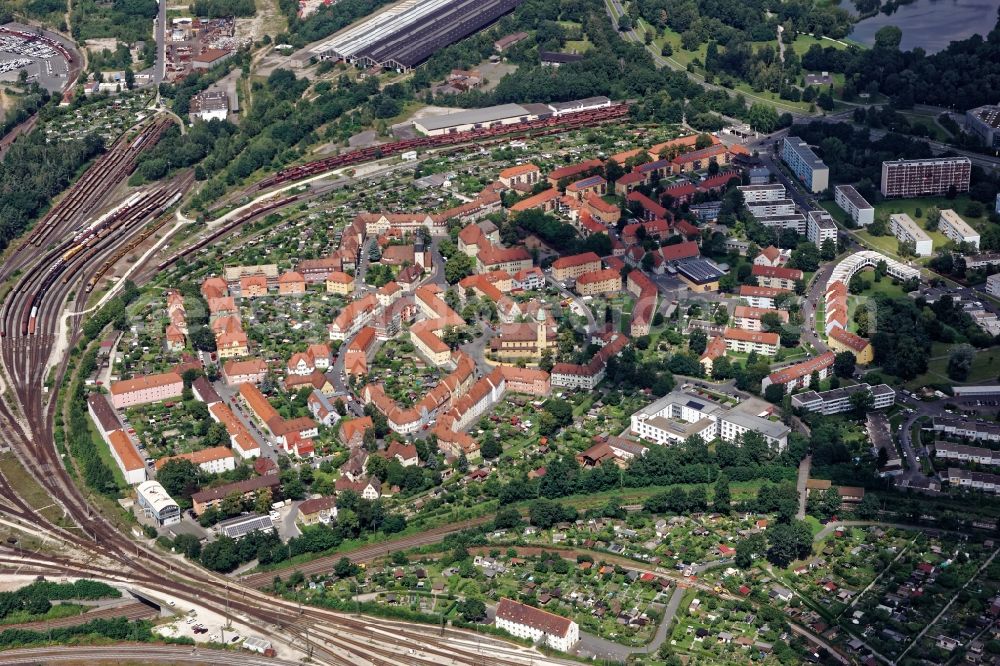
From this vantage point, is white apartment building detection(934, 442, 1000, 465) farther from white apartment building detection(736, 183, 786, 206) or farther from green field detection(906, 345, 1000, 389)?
white apartment building detection(736, 183, 786, 206)

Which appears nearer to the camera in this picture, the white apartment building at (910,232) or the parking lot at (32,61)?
the white apartment building at (910,232)

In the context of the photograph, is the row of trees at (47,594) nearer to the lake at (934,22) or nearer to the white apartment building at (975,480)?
the white apartment building at (975,480)

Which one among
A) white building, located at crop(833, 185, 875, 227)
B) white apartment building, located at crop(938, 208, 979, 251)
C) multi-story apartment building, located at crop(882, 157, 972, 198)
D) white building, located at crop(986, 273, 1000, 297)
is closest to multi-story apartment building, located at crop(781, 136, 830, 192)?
white building, located at crop(833, 185, 875, 227)

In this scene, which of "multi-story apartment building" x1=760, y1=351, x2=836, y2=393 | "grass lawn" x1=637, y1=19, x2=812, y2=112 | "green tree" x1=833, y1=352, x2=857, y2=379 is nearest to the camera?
"multi-story apartment building" x1=760, y1=351, x2=836, y2=393

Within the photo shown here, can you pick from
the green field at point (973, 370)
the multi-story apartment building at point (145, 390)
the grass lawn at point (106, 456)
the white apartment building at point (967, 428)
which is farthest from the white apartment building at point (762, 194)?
the grass lawn at point (106, 456)

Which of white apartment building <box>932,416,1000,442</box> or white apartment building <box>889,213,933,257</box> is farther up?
white apartment building <box>889,213,933,257</box>

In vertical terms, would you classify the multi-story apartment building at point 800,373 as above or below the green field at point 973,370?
above
